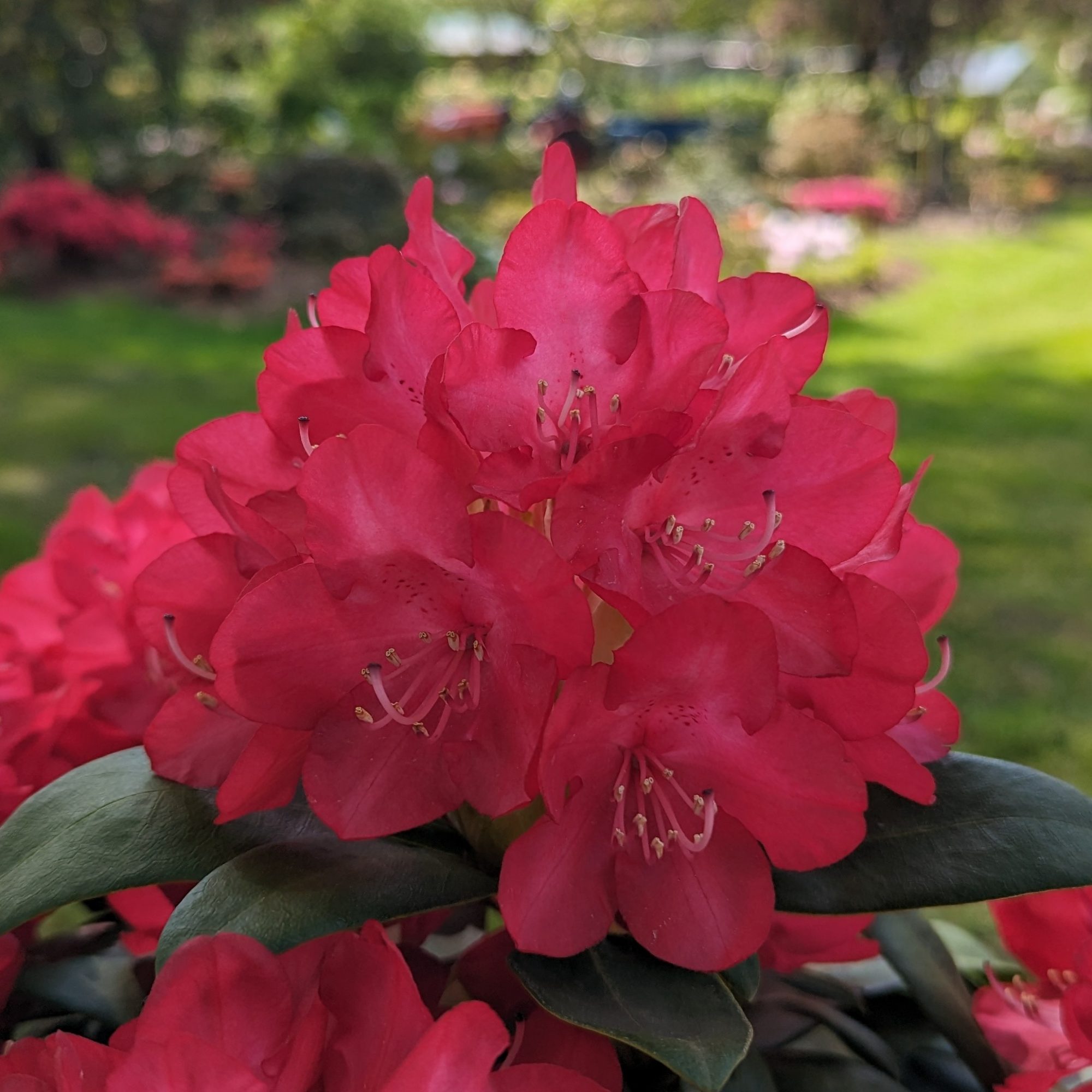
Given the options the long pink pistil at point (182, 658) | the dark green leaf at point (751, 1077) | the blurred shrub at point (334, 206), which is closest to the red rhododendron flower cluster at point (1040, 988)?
the dark green leaf at point (751, 1077)

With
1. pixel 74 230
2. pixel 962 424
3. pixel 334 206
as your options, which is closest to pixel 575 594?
pixel 962 424

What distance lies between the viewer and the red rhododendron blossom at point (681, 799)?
0.58 m

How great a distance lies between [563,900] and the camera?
0.64m

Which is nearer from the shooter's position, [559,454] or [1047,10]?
[559,454]

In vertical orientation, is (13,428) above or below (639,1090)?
below

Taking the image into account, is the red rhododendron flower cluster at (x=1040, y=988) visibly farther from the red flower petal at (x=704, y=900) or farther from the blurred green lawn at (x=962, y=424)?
the blurred green lawn at (x=962, y=424)

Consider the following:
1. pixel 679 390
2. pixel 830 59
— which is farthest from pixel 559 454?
pixel 830 59

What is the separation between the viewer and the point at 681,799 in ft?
2.20

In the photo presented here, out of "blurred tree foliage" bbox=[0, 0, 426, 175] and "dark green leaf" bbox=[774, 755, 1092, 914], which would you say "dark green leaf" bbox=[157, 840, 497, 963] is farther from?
"blurred tree foliage" bbox=[0, 0, 426, 175]

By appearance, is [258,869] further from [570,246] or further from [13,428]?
[13,428]

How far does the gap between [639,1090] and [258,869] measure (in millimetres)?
274

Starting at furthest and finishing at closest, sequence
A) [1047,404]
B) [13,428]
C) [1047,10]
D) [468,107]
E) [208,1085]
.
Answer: [468,107] < [1047,10] < [1047,404] < [13,428] < [208,1085]

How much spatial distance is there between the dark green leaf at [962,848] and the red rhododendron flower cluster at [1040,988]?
0.10 meters

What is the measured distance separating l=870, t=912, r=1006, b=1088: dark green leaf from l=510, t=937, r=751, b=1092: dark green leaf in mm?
219
